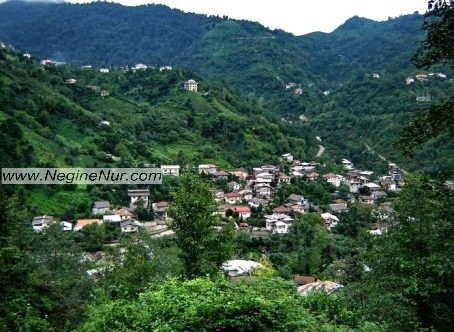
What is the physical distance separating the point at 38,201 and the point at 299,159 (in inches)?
1678

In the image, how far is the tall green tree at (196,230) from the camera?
13812 mm

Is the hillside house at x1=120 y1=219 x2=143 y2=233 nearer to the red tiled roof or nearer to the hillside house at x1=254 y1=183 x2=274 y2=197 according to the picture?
the red tiled roof

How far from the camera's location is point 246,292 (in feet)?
31.7

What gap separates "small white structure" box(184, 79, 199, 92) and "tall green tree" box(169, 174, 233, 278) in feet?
245

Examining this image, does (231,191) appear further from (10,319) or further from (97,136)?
(10,319)

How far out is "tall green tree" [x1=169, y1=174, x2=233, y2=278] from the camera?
13.8 m

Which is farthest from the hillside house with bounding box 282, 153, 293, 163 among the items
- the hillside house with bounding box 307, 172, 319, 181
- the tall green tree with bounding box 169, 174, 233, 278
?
the tall green tree with bounding box 169, 174, 233, 278

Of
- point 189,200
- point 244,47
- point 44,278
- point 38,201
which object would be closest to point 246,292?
point 189,200

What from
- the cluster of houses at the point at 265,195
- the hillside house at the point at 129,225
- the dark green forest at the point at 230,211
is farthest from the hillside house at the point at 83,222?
the hillside house at the point at 129,225

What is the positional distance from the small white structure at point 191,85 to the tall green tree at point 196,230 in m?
74.6

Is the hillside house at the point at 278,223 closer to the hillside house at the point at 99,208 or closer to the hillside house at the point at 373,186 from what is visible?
the hillside house at the point at 99,208

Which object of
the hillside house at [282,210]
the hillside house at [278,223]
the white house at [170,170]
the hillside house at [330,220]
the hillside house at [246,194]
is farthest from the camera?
the white house at [170,170]

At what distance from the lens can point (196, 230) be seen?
13.9m

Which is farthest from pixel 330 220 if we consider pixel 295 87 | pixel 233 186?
pixel 295 87
